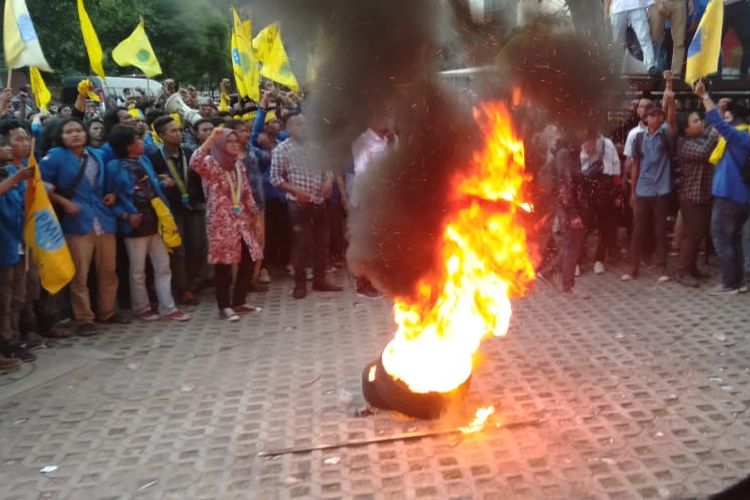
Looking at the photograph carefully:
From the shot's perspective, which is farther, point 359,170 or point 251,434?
point 359,170

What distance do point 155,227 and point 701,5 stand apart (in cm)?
804

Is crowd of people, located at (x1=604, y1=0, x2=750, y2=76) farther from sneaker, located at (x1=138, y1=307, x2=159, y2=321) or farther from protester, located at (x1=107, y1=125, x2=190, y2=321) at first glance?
sneaker, located at (x1=138, y1=307, x2=159, y2=321)

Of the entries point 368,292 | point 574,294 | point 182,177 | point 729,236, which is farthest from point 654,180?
point 182,177

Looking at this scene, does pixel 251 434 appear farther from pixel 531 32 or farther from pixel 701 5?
pixel 701 5

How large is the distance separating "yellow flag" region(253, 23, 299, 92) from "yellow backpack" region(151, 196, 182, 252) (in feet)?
5.74

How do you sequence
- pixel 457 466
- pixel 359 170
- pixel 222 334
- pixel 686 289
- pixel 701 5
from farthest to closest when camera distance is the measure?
pixel 701 5 < pixel 686 289 < pixel 222 334 < pixel 359 170 < pixel 457 466

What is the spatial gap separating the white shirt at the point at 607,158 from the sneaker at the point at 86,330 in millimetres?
5845

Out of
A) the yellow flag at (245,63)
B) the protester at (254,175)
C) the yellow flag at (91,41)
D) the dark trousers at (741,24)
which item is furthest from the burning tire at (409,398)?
the dark trousers at (741,24)

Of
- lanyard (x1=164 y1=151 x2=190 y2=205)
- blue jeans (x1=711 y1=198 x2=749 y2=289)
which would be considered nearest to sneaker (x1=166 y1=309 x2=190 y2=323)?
lanyard (x1=164 y1=151 x2=190 y2=205)

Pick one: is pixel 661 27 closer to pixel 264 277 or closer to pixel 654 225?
pixel 654 225

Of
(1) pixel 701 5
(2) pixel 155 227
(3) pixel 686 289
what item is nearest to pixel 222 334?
(2) pixel 155 227

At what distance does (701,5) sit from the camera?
30.0 feet

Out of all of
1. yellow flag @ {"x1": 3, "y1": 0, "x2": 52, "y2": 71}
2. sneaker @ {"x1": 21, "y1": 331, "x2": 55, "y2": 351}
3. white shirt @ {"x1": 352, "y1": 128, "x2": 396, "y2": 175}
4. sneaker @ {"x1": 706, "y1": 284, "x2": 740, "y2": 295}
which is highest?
yellow flag @ {"x1": 3, "y1": 0, "x2": 52, "y2": 71}

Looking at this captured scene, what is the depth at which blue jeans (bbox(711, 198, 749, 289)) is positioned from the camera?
724 centimetres
